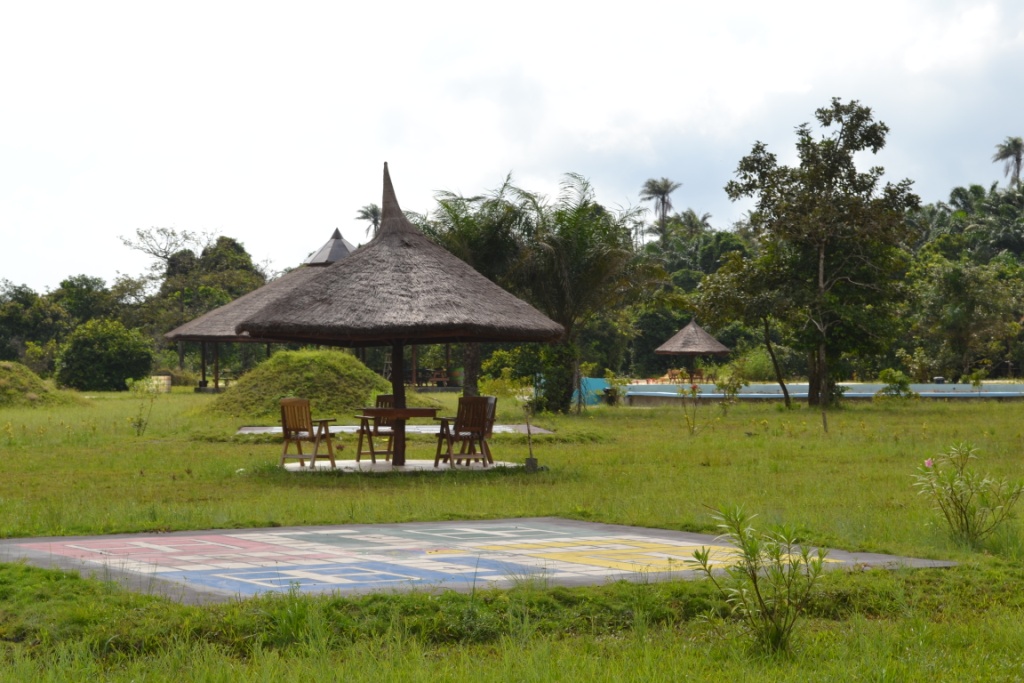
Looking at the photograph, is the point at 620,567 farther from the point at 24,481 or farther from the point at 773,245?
the point at 773,245

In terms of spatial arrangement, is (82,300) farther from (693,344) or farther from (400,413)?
(400,413)

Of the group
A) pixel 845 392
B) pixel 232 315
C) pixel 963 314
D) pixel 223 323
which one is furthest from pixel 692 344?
pixel 232 315

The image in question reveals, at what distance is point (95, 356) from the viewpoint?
3884 centimetres

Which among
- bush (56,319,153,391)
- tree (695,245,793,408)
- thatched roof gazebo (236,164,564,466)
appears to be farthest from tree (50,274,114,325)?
thatched roof gazebo (236,164,564,466)

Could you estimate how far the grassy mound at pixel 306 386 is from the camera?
2283cm

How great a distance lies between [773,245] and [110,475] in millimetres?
17688

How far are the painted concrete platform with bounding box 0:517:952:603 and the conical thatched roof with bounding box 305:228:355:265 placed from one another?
23.1 meters

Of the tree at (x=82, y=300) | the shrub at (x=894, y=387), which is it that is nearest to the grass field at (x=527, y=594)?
the shrub at (x=894, y=387)

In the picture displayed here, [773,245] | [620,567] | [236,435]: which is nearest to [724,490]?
[620,567]

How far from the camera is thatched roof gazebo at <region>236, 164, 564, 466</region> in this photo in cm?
1339

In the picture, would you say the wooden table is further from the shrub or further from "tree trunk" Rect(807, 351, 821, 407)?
the shrub

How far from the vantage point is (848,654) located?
4.91 meters

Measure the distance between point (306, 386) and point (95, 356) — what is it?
18.3m

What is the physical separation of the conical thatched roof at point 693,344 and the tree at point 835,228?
38.6 feet
